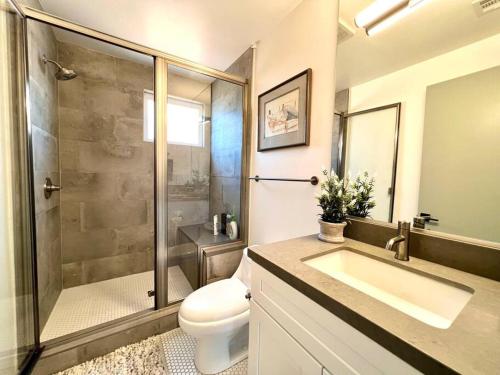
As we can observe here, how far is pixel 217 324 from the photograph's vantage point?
1.17m

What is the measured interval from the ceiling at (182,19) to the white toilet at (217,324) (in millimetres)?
1921

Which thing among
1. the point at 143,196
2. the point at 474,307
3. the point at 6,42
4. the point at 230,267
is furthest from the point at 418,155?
the point at 143,196

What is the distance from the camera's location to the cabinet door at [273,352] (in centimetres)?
64

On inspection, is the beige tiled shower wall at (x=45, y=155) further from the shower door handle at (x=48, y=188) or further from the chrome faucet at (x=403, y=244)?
the chrome faucet at (x=403, y=244)

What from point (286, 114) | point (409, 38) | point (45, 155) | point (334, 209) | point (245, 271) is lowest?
point (245, 271)

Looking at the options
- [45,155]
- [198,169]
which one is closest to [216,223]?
[198,169]

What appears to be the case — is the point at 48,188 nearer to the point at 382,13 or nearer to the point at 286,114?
the point at 286,114

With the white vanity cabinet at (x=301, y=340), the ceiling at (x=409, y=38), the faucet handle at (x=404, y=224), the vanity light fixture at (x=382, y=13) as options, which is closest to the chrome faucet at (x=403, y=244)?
the faucet handle at (x=404, y=224)

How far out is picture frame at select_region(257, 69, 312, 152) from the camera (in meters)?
1.33

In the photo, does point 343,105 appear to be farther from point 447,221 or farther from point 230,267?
point 230,267

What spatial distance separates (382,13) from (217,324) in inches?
71.3

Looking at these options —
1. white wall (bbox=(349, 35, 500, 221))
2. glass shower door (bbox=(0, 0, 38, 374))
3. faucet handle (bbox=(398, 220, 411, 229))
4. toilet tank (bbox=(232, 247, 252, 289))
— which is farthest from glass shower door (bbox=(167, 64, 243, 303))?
faucet handle (bbox=(398, 220, 411, 229))

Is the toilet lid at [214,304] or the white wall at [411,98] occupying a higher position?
the white wall at [411,98]

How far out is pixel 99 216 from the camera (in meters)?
2.12
